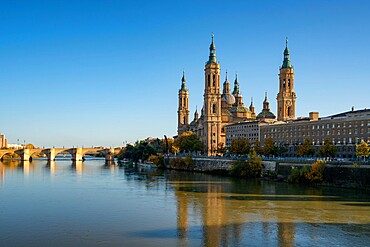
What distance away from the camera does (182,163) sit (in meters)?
100

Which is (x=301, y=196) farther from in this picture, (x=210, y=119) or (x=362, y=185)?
(x=210, y=119)

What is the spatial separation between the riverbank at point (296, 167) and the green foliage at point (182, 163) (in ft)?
0.97

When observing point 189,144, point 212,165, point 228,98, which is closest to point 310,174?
point 212,165

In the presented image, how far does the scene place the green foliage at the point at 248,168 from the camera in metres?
72.0

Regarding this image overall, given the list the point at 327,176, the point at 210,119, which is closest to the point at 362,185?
the point at 327,176

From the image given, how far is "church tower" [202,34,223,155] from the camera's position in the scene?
12369 centimetres

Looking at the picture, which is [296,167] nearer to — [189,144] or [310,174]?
[310,174]

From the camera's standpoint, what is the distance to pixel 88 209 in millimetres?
40281

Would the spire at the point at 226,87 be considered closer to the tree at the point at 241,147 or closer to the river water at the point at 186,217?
the tree at the point at 241,147

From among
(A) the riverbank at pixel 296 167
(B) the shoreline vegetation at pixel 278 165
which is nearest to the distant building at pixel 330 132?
→ (B) the shoreline vegetation at pixel 278 165

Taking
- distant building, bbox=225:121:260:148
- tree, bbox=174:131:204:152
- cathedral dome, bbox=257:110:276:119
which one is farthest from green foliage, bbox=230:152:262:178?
cathedral dome, bbox=257:110:276:119

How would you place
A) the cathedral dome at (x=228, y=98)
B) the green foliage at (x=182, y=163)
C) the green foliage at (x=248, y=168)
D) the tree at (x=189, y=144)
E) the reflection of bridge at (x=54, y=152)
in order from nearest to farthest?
the green foliage at (x=248, y=168)
the green foliage at (x=182, y=163)
the tree at (x=189, y=144)
the cathedral dome at (x=228, y=98)
the reflection of bridge at (x=54, y=152)

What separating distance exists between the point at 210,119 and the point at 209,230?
310ft

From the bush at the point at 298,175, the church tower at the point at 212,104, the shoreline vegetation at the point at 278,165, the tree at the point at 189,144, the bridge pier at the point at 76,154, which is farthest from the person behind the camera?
the bridge pier at the point at 76,154
